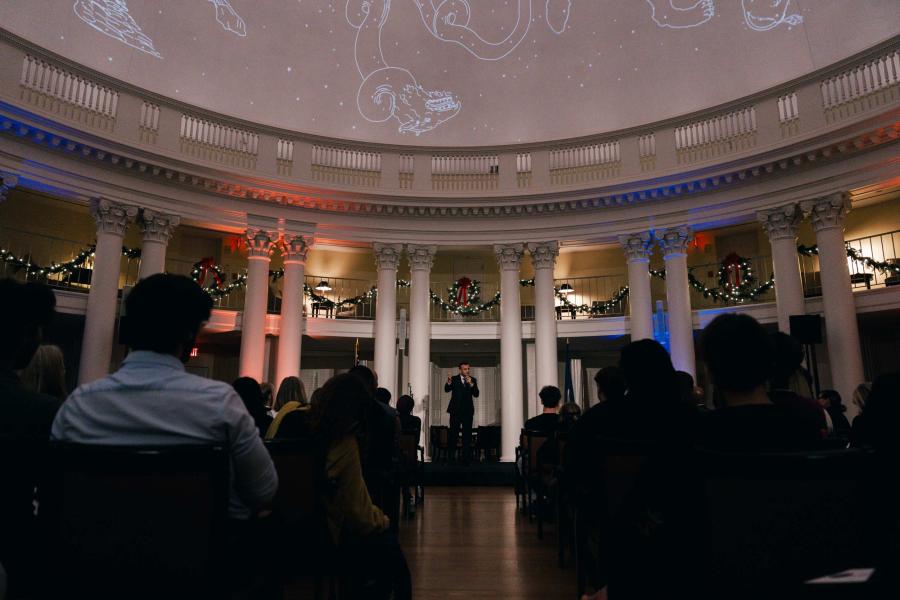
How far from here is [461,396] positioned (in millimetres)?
12531

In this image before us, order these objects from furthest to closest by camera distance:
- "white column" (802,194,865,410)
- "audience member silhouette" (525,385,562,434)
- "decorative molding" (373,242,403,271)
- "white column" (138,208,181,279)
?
1. "decorative molding" (373,242,403,271)
2. "white column" (138,208,181,279)
3. "white column" (802,194,865,410)
4. "audience member silhouette" (525,385,562,434)

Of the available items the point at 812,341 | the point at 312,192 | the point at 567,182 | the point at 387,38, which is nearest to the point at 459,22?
the point at 387,38

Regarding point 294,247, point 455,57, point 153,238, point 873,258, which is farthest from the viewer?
point 455,57

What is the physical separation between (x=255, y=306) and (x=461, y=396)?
5.68m

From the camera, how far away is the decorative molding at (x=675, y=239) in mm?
14211

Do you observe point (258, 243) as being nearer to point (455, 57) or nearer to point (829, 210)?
point (455, 57)

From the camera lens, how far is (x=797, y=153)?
1238cm

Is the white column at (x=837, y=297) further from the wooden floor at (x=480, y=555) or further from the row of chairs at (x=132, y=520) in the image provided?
the row of chairs at (x=132, y=520)

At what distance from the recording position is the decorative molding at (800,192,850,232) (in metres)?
12.2

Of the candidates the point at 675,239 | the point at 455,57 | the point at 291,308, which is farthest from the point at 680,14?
the point at 291,308

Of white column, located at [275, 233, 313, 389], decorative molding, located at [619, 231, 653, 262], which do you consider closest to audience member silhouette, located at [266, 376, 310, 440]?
white column, located at [275, 233, 313, 389]

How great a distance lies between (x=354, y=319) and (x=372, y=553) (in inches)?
508

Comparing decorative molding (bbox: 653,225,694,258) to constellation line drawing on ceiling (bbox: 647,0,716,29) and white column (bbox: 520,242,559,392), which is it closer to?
white column (bbox: 520,242,559,392)

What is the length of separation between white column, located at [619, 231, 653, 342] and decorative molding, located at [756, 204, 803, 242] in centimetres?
267
